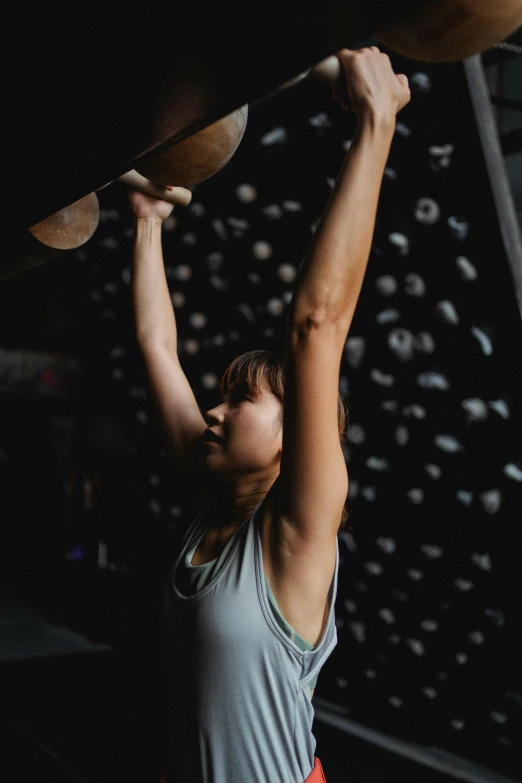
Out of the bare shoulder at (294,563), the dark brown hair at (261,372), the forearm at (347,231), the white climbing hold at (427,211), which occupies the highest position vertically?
the white climbing hold at (427,211)

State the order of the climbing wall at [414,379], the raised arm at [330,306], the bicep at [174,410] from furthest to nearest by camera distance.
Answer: the climbing wall at [414,379]
the bicep at [174,410]
the raised arm at [330,306]

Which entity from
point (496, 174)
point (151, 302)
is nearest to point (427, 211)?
point (496, 174)

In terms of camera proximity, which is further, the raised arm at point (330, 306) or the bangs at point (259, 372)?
the bangs at point (259, 372)

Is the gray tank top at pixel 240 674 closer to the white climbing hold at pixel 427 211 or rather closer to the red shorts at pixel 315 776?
the red shorts at pixel 315 776

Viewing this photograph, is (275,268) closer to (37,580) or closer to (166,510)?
(166,510)

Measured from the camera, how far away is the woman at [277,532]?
0.71 metres

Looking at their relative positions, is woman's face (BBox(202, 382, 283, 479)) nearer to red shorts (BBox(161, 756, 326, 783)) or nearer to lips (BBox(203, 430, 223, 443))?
lips (BBox(203, 430, 223, 443))

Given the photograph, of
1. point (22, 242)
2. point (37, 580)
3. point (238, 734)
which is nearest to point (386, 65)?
point (22, 242)

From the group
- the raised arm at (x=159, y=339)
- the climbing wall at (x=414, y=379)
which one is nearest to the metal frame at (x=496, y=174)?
the climbing wall at (x=414, y=379)

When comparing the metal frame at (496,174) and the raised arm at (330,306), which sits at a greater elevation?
the metal frame at (496,174)

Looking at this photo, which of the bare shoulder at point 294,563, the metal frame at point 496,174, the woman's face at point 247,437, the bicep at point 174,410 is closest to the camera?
the bare shoulder at point 294,563

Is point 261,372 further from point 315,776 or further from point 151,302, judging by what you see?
point 315,776

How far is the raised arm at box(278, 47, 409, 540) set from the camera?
0.68 m

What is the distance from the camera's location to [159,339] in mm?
1217
